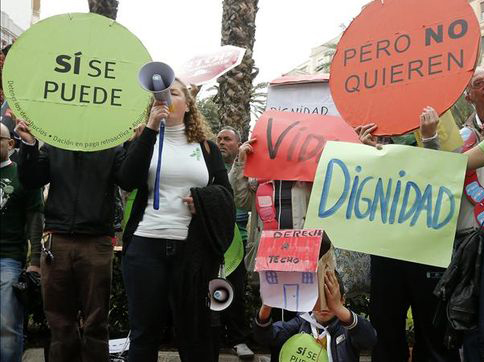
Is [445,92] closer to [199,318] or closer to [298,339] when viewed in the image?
[298,339]

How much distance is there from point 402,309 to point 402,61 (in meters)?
1.23

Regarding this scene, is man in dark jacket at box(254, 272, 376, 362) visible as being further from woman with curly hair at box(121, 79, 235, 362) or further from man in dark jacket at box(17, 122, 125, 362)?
man in dark jacket at box(17, 122, 125, 362)

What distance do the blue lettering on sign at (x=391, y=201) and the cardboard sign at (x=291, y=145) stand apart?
0.60 meters

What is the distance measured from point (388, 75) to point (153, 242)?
1419 mm

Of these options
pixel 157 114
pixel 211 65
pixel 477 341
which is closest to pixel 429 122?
pixel 477 341

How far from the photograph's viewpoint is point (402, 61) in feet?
8.78

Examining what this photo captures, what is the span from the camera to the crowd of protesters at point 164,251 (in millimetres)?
2471

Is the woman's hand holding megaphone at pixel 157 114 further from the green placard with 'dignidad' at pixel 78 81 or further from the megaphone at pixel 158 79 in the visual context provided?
the green placard with 'dignidad' at pixel 78 81

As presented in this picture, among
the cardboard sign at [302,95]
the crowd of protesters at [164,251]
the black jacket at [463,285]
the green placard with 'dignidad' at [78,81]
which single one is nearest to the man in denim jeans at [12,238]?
the crowd of protesters at [164,251]

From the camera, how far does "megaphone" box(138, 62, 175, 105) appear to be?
2.53 meters

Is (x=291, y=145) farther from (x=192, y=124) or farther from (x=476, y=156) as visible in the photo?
(x=476, y=156)

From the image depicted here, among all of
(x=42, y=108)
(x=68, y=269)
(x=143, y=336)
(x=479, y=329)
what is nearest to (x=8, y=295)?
(x=68, y=269)

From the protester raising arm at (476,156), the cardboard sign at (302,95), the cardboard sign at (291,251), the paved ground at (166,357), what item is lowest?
the paved ground at (166,357)

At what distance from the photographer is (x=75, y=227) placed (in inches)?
110
